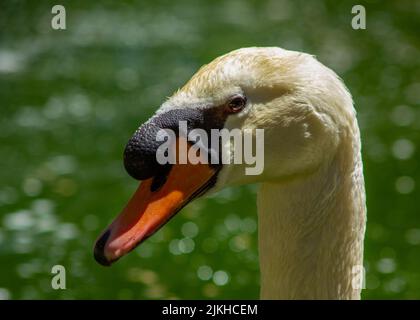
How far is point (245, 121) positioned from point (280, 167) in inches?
7.8

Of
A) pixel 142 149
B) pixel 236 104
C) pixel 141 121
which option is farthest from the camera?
pixel 141 121

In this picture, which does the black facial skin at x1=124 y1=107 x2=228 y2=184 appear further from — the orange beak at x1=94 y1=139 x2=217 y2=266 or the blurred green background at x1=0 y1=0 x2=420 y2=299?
the blurred green background at x1=0 y1=0 x2=420 y2=299

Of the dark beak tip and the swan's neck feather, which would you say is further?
the swan's neck feather

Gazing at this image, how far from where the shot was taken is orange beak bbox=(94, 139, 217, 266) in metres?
3.50

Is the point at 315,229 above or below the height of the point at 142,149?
below

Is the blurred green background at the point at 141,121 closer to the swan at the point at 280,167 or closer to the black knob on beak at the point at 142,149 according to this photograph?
the swan at the point at 280,167

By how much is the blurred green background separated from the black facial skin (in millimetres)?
2927

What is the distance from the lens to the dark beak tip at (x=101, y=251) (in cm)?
344

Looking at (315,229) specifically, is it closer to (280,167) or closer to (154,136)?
(280,167)

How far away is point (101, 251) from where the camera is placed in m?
3.46

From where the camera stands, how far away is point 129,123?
8555 mm

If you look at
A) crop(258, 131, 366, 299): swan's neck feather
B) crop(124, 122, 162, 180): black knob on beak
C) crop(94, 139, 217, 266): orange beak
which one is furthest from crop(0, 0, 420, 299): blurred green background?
crop(124, 122, 162, 180): black knob on beak

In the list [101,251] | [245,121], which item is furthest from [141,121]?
[101,251]

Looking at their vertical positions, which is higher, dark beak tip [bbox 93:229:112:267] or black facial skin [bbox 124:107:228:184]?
black facial skin [bbox 124:107:228:184]
